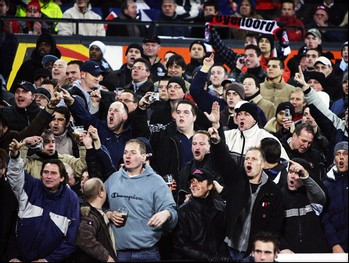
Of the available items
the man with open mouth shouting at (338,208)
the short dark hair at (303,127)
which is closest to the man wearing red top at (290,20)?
the short dark hair at (303,127)

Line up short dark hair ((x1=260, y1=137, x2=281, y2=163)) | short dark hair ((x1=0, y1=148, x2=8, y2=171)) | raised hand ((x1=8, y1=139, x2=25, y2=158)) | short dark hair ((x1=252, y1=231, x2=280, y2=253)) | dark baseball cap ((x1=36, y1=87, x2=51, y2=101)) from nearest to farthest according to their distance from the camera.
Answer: short dark hair ((x1=252, y1=231, x2=280, y2=253)) < raised hand ((x1=8, y1=139, x2=25, y2=158)) < short dark hair ((x1=0, y1=148, x2=8, y2=171)) < short dark hair ((x1=260, y1=137, x2=281, y2=163)) < dark baseball cap ((x1=36, y1=87, x2=51, y2=101))

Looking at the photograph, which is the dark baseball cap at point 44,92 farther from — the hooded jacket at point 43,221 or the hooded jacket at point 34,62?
the hooded jacket at point 43,221

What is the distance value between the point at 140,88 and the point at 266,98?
1878 millimetres

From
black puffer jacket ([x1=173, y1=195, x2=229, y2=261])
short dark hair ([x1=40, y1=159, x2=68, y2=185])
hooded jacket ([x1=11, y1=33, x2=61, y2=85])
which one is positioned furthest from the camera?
hooded jacket ([x1=11, y1=33, x2=61, y2=85])

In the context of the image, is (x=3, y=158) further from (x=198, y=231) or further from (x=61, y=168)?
(x=198, y=231)

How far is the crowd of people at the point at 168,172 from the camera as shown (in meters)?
12.8

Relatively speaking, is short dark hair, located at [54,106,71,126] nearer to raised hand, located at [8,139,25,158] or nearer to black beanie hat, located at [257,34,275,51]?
raised hand, located at [8,139,25,158]

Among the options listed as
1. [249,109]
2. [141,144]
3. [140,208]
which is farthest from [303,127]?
[140,208]

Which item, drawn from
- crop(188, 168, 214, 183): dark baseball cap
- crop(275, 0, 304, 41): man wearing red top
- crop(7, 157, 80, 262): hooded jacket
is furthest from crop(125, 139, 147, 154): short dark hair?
crop(275, 0, 304, 41): man wearing red top

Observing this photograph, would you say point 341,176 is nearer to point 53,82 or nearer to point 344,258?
point 344,258

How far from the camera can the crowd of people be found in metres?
12.8

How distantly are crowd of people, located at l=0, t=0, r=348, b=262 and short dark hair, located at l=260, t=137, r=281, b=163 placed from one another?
14 millimetres

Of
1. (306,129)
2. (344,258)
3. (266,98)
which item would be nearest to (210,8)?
(266,98)

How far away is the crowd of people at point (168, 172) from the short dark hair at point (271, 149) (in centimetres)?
1
